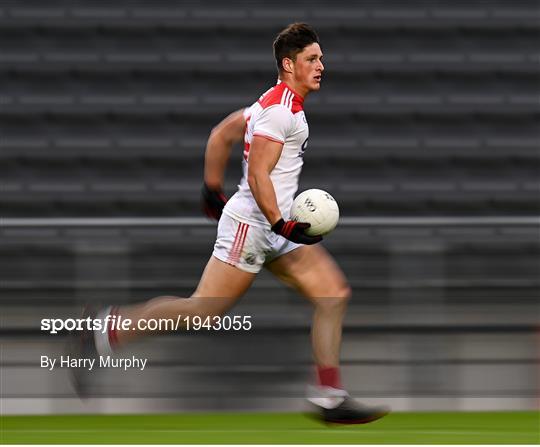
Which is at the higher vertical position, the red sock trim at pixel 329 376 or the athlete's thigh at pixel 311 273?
the athlete's thigh at pixel 311 273

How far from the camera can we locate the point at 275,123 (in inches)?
170

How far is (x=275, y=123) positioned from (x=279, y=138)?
0.05 meters

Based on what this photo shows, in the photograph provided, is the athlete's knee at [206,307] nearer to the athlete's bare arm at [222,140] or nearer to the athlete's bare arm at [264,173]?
the athlete's bare arm at [264,173]

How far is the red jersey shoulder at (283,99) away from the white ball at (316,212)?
0.92ft

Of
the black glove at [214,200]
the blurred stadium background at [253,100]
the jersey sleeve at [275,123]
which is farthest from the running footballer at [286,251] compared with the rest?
the blurred stadium background at [253,100]

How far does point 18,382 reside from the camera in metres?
5.14

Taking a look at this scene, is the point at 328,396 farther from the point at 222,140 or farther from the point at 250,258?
the point at 222,140

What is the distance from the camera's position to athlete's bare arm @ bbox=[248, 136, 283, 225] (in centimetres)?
425

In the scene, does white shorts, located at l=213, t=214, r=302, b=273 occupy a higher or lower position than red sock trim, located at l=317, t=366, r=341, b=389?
higher

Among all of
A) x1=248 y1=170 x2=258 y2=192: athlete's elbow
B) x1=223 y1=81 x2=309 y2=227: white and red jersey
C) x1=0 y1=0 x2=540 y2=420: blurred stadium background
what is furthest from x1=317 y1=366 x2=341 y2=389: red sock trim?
x1=0 y1=0 x2=540 y2=420: blurred stadium background

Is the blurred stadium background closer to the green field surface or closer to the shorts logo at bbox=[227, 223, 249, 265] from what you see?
the green field surface

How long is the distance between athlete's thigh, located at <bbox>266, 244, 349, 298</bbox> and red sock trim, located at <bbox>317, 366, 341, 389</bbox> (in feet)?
0.75

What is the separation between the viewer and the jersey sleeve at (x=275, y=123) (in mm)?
4305

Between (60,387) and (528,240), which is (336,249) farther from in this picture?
(60,387)
